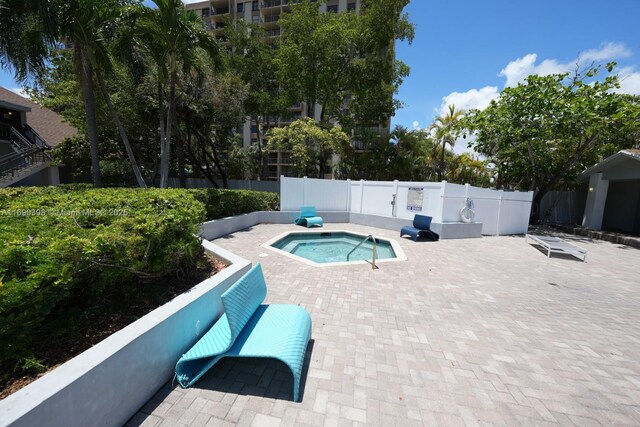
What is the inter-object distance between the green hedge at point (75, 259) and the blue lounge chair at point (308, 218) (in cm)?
801

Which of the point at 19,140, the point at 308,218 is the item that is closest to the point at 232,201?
the point at 308,218

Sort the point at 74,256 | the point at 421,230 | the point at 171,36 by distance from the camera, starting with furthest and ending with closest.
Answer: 1. the point at 421,230
2. the point at 171,36
3. the point at 74,256

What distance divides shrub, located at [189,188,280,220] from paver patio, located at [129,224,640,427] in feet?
14.9

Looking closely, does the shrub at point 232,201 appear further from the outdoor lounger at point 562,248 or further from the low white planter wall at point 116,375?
the outdoor lounger at point 562,248

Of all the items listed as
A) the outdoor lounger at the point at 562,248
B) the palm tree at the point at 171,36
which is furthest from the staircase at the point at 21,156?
the outdoor lounger at the point at 562,248

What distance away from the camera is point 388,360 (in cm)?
329

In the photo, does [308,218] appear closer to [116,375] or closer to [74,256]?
[74,256]

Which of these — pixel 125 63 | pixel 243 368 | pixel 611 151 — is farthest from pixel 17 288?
pixel 611 151

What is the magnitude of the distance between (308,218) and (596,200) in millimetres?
16720

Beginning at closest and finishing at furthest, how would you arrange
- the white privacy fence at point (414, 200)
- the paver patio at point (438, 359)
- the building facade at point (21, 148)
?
the paver patio at point (438, 359) < the white privacy fence at point (414, 200) < the building facade at point (21, 148)

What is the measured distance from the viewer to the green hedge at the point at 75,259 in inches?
81.4

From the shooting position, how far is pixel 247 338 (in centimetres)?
298

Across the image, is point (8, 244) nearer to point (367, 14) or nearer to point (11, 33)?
Result: point (11, 33)

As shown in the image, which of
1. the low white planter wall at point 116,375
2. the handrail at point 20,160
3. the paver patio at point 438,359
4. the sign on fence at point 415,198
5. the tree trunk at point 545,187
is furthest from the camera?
the tree trunk at point 545,187
